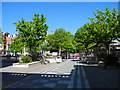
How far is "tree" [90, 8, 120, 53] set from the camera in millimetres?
21094

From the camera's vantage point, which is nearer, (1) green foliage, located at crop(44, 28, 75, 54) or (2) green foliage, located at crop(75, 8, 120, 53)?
(2) green foliage, located at crop(75, 8, 120, 53)

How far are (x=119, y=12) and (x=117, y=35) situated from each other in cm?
359

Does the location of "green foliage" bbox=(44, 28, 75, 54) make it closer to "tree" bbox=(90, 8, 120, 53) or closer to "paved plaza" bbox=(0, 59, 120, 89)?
"tree" bbox=(90, 8, 120, 53)

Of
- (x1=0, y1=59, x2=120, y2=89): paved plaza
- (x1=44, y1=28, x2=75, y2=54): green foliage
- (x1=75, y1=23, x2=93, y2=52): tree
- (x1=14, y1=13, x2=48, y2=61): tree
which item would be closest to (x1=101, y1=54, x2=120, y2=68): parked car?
(x1=0, y1=59, x2=120, y2=89): paved plaza

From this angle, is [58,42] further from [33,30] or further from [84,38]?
[33,30]

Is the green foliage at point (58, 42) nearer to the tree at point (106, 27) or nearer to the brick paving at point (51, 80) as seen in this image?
the tree at point (106, 27)

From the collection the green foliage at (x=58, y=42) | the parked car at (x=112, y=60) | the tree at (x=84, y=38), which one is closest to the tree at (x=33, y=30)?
the tree at (x=84, y=38)

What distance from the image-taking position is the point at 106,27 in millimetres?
21641

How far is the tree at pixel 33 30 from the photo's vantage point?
23480 millimetres

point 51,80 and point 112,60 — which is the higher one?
point 112,60

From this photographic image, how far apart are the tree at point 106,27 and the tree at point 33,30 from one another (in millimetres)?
6941

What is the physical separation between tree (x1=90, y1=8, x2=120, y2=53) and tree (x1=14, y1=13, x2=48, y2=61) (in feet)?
22.8

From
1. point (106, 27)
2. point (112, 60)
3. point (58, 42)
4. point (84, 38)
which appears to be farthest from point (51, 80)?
point (58, 42)

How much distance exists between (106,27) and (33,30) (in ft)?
30.8
